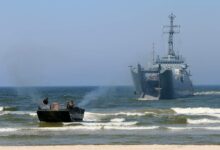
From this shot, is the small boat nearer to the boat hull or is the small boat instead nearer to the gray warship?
the boat hull

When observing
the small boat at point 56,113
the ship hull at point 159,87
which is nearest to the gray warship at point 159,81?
the ship hull at point 159,87

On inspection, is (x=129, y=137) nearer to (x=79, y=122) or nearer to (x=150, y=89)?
(x=79, y=122)

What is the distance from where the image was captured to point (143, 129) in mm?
34125

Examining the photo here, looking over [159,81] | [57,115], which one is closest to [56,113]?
[57,115]

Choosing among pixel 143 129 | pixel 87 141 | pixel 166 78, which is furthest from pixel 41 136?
pixel 166 78

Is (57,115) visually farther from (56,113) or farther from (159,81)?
(159,81)

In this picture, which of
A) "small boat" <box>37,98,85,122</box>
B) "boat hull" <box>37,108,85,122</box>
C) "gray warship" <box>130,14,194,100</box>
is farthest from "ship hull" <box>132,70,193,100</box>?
"boat hull" <box>37,108,85,122</box>

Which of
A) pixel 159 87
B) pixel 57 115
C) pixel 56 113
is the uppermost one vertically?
pixel 159 87

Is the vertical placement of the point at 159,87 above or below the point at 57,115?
above

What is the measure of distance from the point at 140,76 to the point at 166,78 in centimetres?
512

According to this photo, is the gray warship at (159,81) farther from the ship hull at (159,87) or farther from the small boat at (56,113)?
the small boat at (56,113)

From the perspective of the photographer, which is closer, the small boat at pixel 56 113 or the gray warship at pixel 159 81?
the small boat at pixel 56 113

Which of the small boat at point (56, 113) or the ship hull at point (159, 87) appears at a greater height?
the ship hull at point (159, 87)

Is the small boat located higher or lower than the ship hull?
lower
